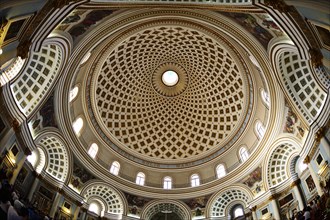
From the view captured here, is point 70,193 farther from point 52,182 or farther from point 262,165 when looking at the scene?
point 262,165

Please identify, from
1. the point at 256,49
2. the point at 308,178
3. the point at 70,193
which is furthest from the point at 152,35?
the point at 308,178

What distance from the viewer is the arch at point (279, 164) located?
28127mm

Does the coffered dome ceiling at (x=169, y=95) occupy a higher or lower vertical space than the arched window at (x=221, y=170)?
higher

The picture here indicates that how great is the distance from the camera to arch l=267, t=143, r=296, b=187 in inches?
1107

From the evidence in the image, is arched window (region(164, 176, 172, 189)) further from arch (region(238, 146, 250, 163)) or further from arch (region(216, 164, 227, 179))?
arch (region(238, 146, 250, 163))

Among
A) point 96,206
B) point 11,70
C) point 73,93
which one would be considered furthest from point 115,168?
point 11,70

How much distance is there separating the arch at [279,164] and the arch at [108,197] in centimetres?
1535

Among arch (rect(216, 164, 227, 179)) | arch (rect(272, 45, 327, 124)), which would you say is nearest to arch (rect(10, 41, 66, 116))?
arch (rect(272, 45, 327, 124))

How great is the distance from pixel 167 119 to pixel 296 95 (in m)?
19.9

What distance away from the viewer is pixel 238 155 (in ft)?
115

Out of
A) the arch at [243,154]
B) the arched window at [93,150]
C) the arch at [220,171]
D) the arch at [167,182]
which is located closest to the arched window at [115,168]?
the arched window at [93,150]

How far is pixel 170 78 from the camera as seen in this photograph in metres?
41.4

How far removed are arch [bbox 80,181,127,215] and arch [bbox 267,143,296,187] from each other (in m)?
15.3

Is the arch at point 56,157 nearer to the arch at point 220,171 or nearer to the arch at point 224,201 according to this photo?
the arch at point 224,201
